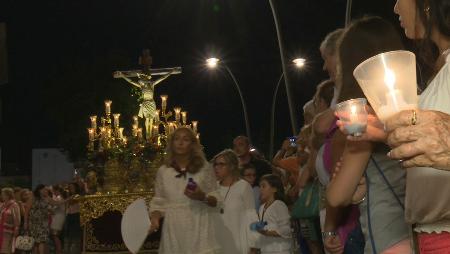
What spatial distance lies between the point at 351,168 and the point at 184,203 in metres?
5.53

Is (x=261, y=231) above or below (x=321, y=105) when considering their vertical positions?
below

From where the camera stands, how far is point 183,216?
8.70 m

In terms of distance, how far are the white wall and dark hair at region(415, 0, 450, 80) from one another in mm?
83491

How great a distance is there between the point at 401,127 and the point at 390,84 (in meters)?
0.14

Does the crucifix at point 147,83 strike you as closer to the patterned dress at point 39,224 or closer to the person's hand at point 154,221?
the patterned dress at point 39,224

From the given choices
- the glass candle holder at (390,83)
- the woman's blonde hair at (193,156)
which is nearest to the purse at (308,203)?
the woman's blonde hair at (193,156)

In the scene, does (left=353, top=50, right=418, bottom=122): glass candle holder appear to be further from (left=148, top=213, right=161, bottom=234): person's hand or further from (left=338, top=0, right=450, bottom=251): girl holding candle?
(left=148, top=213, right=161, bottom=234): person's hand

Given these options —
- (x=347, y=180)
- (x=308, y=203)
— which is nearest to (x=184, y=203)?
(x=308, y=203)

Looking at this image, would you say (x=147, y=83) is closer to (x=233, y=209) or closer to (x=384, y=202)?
(x=233, y=209)

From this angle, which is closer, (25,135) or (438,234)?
(438,234)

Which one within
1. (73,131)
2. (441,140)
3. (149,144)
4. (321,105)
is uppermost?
(73,131)

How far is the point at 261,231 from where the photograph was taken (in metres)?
9.26

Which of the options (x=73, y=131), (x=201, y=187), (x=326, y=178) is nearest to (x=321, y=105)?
(x=326, y=178)

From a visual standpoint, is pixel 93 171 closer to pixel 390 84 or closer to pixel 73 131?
pixel 390 84
